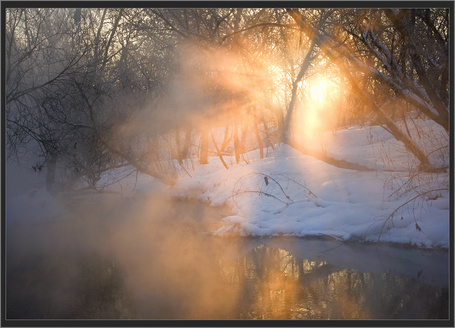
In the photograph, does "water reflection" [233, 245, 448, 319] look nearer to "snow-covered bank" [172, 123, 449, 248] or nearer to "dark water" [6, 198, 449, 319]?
"dark water" [6, 198, 449, 319]

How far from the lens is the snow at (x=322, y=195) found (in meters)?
6.62

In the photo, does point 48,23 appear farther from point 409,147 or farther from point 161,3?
point 409,147

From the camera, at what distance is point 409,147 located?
26.7 feet

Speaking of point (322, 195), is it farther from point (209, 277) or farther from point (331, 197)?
point (209, 277)

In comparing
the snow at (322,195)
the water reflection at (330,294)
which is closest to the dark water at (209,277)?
the water reflection at (330,294)

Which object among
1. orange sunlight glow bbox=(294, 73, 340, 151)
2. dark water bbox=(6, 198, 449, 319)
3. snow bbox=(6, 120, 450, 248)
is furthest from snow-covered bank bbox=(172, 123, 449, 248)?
orange sunlight glow bbox=(294, 73, 340, 151)

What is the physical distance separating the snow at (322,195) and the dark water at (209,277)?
34cm

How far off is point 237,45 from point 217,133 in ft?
15.6

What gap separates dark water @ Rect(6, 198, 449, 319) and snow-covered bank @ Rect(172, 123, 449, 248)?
1.17 ft

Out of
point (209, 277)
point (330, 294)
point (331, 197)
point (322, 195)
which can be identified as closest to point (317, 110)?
point (322, 195)

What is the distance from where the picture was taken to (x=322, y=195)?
8.52 metres

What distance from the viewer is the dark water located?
4.50m

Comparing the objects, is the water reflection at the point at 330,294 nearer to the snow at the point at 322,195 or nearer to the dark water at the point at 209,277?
the dark water at the point at 209,277

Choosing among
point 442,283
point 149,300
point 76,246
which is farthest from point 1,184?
point 442,283
